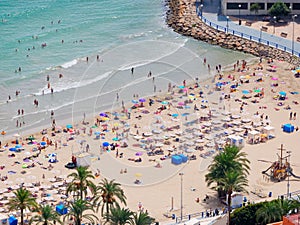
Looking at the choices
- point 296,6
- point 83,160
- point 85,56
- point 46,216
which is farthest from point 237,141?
point 296,6

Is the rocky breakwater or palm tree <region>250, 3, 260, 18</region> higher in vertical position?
palm tree <region>250, 3, 260, 18</region>

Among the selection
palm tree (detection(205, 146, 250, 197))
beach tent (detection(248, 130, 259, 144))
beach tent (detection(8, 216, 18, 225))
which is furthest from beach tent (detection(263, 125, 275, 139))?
beach tent (detection(8, 216, 18, 225))

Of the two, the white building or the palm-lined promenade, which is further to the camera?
the white building

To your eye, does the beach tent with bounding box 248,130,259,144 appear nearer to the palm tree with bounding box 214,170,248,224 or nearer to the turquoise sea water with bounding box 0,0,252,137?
the palm tree with bounding box 214,170,248,224

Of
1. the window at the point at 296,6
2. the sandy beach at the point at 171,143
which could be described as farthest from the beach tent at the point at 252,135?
the window at the point at 296,6

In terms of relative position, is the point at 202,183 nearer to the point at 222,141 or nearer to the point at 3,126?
the point at 222,141

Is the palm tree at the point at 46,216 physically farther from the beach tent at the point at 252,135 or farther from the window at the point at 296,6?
the window at the point at 296,6

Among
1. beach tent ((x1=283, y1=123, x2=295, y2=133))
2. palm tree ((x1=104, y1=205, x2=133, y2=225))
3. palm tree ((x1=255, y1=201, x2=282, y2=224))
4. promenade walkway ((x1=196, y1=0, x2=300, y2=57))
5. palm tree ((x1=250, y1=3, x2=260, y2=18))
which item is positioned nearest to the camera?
palm tree ((x1=104, y1=205, x2=133, y2=225))
